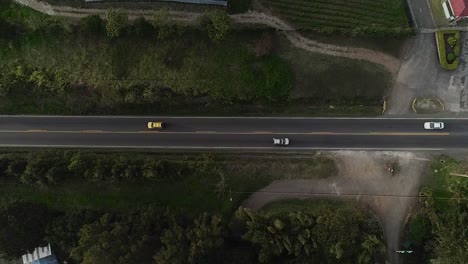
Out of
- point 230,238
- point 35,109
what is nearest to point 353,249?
point 230,238

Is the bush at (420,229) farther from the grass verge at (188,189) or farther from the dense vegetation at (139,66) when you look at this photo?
the dense vegetation at (139,66)

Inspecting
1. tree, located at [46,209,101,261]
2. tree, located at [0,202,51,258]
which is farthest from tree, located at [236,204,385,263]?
tree, located at [0,202,51,258]

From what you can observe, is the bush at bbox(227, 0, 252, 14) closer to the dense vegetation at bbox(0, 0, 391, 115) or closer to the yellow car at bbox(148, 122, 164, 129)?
the dense vegetation at bbox(0, 0, 391, 115)

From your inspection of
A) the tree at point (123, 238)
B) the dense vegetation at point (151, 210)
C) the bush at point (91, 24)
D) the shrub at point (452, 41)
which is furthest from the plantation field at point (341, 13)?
the tree at point (123, 238)

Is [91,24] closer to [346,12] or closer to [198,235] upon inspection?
[198,235]

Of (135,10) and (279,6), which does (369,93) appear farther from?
(135,10)

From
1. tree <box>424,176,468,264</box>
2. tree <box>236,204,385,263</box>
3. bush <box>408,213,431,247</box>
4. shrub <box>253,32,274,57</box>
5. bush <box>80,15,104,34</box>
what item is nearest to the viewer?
tree <box>424,176,468,264</box>

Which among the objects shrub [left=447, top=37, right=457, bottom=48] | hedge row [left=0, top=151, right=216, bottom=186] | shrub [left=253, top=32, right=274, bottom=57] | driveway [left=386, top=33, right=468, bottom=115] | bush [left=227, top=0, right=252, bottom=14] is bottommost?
hedge row [left=0, top=151, right=216, bottom=186]

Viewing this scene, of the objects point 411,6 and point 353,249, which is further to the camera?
point 411,6
